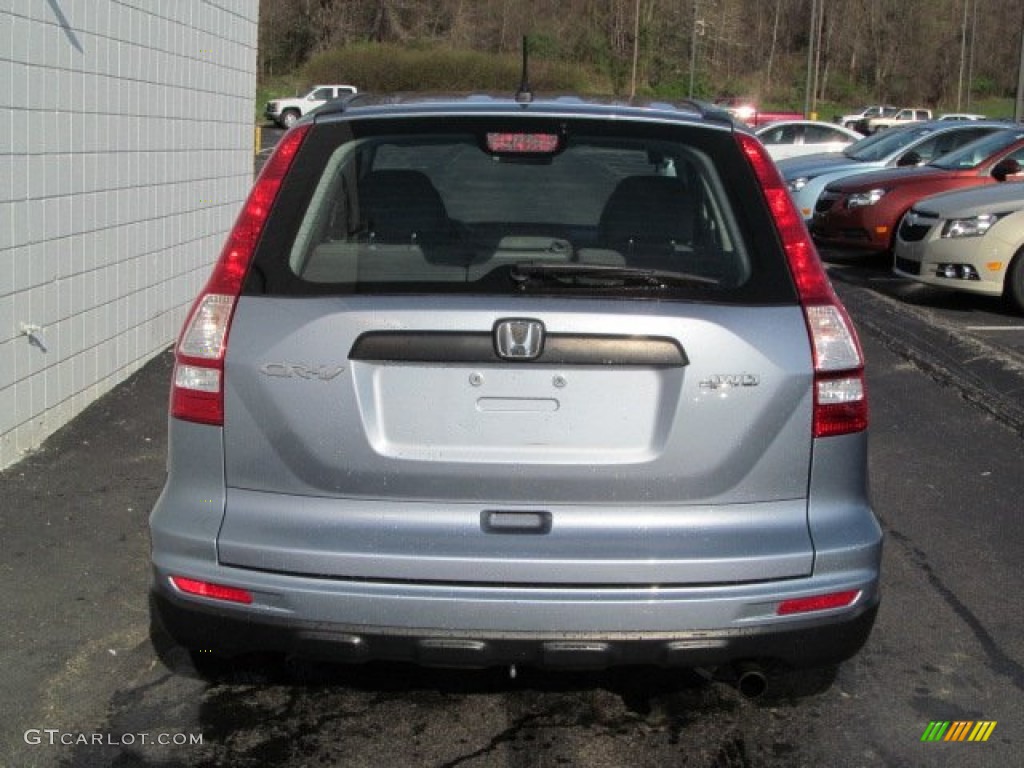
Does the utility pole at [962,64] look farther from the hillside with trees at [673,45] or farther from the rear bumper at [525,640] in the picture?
the rear bumper at [525,640]

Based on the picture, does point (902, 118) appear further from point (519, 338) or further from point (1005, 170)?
point (519, 338)

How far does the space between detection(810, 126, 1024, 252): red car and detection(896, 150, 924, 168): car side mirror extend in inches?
60.2

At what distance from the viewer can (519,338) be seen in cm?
330

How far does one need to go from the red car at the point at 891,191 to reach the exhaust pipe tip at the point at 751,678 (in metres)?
11.6

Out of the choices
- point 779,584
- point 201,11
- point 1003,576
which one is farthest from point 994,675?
point 201,11

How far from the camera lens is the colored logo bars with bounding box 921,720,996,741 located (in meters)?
3.97

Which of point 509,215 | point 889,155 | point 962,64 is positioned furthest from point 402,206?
point 962,64

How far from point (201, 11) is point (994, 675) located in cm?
767

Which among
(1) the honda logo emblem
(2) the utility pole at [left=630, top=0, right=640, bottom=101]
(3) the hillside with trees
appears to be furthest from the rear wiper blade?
(2) the utility pole at [left=630, top=0, right=640, bottom=101]

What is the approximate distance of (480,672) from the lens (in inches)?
170

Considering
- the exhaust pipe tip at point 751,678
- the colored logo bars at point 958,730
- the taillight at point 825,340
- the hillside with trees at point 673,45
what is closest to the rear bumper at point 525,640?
the exhaust pipe tip at point 751,678

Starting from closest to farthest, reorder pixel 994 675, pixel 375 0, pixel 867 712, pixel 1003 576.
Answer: pixel 867 712, pixel 994 675, pixel 1003 576, pixel 375 0

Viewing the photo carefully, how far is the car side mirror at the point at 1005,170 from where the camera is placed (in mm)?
13609

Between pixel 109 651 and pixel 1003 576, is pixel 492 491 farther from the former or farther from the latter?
pixel 1003 576
